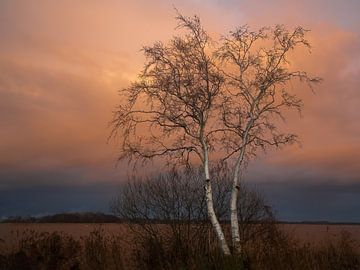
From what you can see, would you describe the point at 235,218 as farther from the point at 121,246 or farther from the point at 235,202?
the point at 121,246

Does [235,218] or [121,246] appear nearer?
[235,218]

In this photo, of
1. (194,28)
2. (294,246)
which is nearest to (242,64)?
(194,28)

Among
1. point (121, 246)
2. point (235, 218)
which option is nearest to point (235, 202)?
point (235, 218)

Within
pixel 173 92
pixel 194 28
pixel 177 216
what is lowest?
pixel 177 216

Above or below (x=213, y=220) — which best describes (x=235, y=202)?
above

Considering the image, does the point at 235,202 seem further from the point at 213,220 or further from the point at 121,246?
the point at 121,246

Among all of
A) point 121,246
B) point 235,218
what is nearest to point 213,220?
point 235,218

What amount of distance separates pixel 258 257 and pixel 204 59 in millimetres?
8540

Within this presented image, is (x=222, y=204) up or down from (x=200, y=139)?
down

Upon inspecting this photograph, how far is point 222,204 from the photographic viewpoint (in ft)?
107

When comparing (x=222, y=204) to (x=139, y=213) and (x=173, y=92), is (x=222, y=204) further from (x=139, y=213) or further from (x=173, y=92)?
(x=173, y=92)

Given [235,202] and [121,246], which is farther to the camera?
[121,246]

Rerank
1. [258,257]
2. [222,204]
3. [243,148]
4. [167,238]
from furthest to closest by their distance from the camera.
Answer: [222,204]
[167,238]
[243,148]
[258,257]

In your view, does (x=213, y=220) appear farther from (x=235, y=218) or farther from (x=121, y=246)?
(x=121, y=246)
